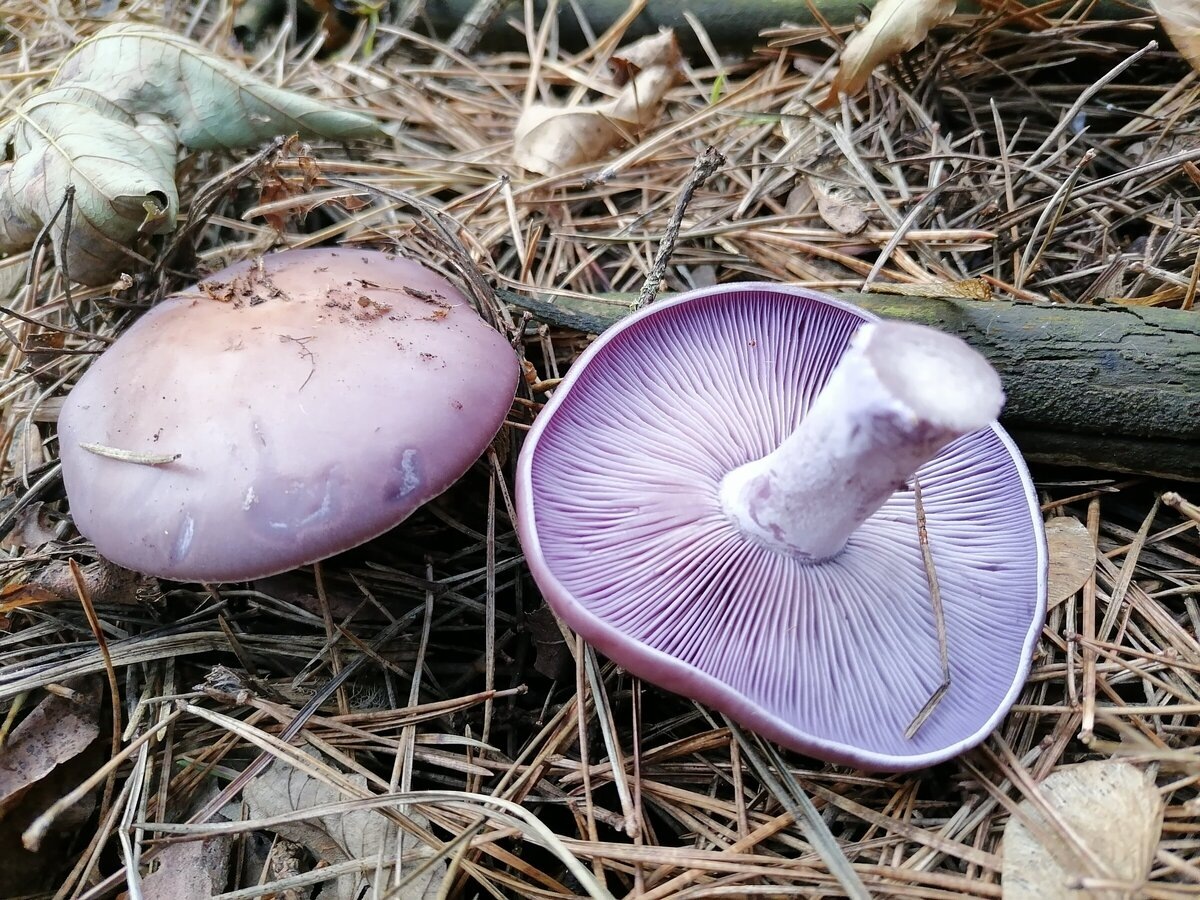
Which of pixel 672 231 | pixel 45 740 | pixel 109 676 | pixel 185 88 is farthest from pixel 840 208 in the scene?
pixel 45 740

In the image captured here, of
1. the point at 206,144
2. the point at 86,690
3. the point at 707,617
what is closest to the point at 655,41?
the point at 206,144

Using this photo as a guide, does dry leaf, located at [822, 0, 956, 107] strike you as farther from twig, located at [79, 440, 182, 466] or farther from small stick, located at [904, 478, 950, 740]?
twig, located at [79, 440, 182, 466]

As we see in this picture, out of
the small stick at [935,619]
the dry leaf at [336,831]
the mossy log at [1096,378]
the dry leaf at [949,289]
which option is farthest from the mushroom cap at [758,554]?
the dry leaf at [336,831]

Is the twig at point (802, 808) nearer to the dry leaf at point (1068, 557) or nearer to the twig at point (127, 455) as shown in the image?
the dry leaf at point (1068, 557)

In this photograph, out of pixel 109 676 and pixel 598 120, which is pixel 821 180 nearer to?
pixel 598 120

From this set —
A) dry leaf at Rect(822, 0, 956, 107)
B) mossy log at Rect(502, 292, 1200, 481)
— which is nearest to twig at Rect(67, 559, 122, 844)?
mossy log at Rect(502, 292, 1200, 481)

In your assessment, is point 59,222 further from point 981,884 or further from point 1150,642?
point 1150,642
